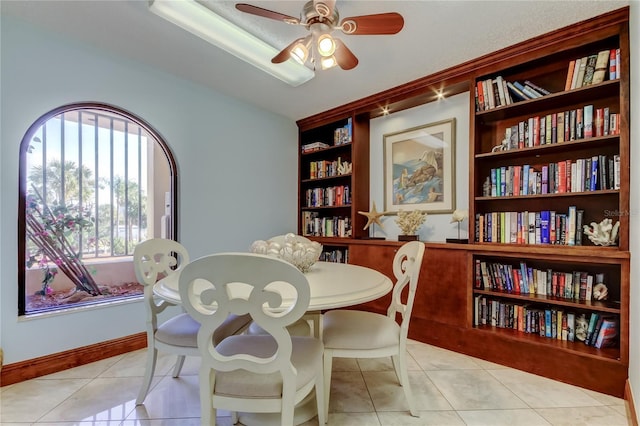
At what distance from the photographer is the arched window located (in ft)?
6.91

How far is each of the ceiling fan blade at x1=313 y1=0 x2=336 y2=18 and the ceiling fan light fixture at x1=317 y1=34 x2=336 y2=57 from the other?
0.32ft

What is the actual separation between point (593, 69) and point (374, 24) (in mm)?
1578

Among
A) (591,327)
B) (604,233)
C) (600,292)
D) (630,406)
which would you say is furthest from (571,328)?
(604,233)

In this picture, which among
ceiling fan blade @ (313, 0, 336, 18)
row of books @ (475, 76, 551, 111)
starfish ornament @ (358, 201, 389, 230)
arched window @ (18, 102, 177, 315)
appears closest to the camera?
ceiling fan blade @ (313, 0, 336, 18)

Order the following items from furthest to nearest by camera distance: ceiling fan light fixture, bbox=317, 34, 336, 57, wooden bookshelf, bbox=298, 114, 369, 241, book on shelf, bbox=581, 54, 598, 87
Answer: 1. wooden bookshelf, bbox=298, 114, 369, 241
2. book on shelf, bbox=581, 54, 598, 87
3. ceiling fan light fixture, bbox=317, 34, 336, 57

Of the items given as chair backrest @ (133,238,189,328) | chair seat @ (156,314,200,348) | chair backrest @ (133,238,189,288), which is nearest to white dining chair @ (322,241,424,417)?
chair seat @ (156,314,200,348)

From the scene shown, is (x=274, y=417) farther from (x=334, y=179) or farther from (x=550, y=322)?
(x=334, y=179)

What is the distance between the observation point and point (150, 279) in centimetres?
169

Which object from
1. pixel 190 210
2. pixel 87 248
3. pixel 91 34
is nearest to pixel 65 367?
pixel 87 248

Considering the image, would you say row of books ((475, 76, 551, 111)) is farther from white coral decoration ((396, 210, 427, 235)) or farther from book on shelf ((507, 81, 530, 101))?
white coral decoration ((396, 210, 427, 235))

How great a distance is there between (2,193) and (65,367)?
1216 millimetres


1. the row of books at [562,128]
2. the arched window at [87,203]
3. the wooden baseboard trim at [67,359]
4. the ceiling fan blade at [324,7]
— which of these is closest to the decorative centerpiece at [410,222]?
the row of books at [562,128]

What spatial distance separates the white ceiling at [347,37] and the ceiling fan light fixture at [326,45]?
360 millimetres

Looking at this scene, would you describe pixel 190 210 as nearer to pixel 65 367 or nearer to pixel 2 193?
pixel 2 193
